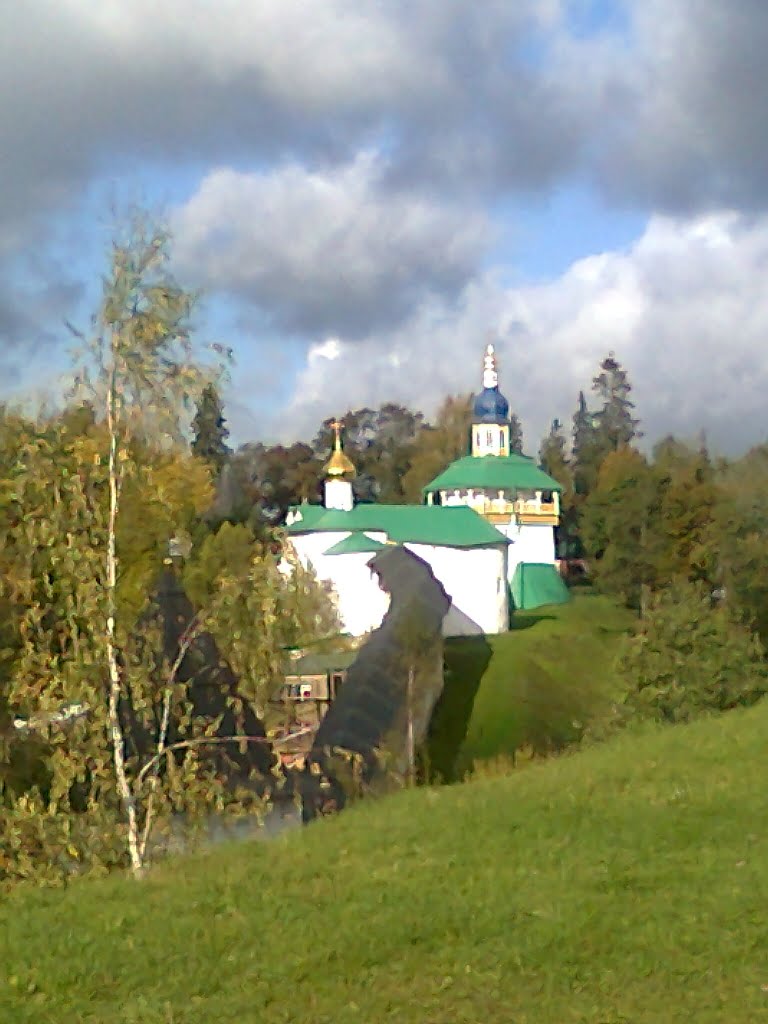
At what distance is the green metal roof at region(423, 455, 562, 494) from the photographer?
5197cm

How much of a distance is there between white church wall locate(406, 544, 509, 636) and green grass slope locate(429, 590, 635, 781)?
1042 mm

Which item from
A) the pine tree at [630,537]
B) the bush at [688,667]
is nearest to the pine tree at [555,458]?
the pine tree at [630,537]

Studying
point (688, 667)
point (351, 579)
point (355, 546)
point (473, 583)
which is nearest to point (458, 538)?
point (473, 583)

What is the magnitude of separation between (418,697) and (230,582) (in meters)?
10.7

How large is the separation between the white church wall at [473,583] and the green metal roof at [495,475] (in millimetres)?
8936

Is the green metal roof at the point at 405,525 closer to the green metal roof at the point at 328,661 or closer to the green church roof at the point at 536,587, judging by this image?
the green church roof at the point at 536,587

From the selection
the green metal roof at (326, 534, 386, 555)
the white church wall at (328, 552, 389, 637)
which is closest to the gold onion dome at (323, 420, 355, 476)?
the green metal roof at (326, 534, 386, 555)

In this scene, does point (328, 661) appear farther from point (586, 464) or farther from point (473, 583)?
point (586, 464)

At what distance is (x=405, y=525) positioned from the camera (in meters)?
43.3

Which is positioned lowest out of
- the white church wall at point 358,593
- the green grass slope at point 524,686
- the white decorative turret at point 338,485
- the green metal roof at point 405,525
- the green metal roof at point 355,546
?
the green grass slope at point 524,686

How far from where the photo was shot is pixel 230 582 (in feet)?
28.6

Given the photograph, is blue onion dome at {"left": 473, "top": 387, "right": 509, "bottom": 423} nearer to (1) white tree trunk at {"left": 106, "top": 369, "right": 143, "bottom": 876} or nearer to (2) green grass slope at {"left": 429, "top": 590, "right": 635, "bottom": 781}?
(2) green grass slope at {"left": 429, "top": 590, "right": 635, "bottom": 781}

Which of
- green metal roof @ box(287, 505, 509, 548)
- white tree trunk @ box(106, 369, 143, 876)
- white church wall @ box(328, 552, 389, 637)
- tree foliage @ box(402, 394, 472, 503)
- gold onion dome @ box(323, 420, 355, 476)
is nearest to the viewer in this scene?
white tree trunk @ box(106, 369, 143, 876)

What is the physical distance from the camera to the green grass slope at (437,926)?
5066mm
